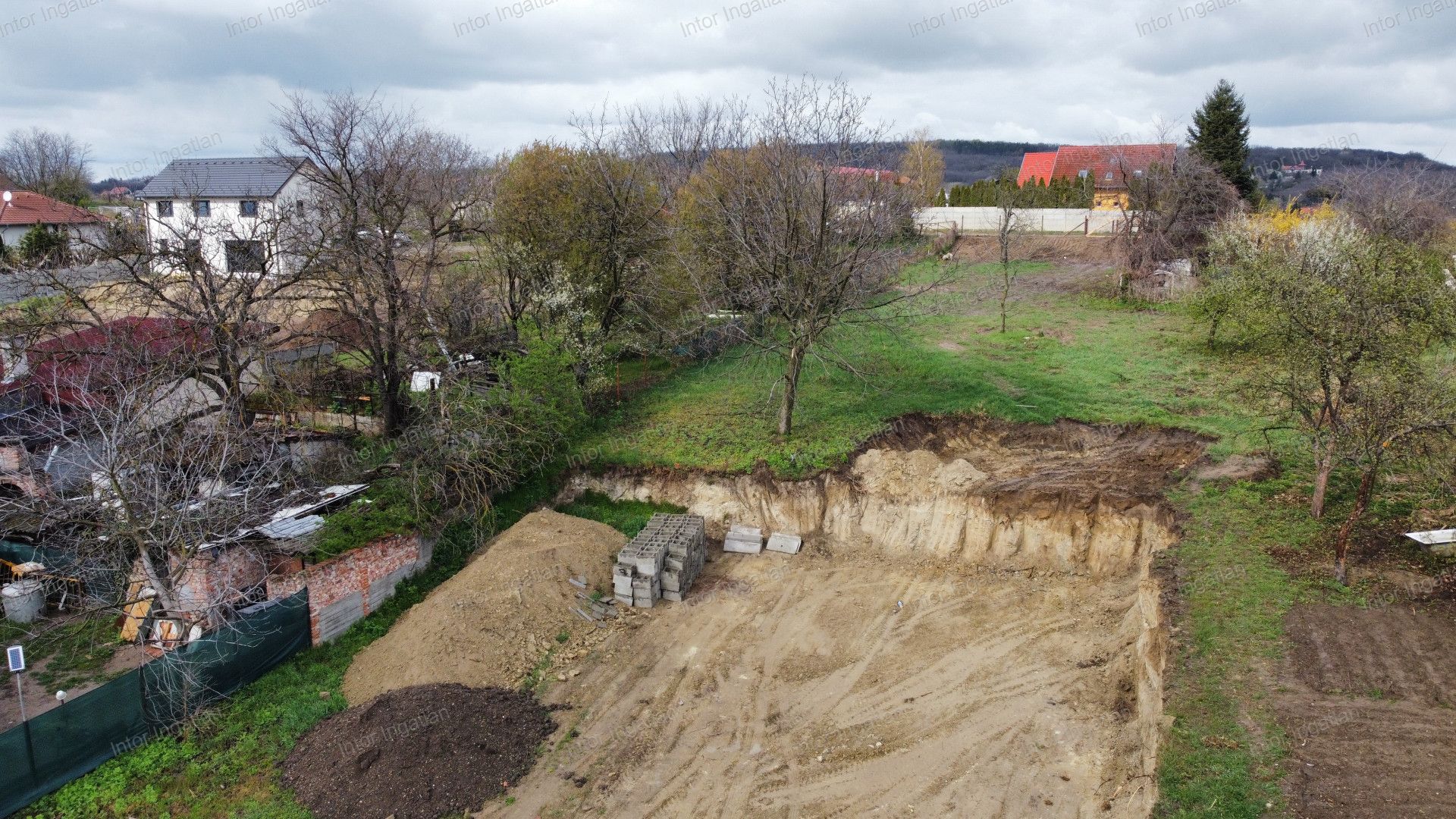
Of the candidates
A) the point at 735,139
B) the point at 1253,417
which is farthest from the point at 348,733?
the point at 735,139

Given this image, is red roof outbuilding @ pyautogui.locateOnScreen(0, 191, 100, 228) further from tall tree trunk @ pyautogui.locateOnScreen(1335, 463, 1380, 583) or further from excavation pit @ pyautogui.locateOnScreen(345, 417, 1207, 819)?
tall tree trunk @ pyautogui.locateOnScreen(1335, 463, 1380, 583)

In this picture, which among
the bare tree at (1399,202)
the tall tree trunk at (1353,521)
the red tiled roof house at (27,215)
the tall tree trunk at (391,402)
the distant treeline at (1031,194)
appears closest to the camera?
the tall tree trunk at (1353,521)

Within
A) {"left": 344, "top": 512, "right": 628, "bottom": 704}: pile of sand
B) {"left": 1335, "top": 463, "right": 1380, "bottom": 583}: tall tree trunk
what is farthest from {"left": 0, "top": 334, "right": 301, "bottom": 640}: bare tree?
{"left": 1335, "top": 463, "right": 1380, "bottom": 583}: tall tree trunk

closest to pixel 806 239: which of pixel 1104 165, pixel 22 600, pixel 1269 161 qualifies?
pixel 22 600

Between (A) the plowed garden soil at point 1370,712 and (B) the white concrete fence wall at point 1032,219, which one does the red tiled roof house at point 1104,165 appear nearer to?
(B) the white concrete fence wall at point 1032,219

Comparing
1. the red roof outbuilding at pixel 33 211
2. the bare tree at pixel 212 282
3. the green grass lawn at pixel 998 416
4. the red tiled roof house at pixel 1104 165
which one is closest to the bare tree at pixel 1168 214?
the red tiled roof house at pixel 1104 165

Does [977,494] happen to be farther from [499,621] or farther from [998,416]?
[499,621]
